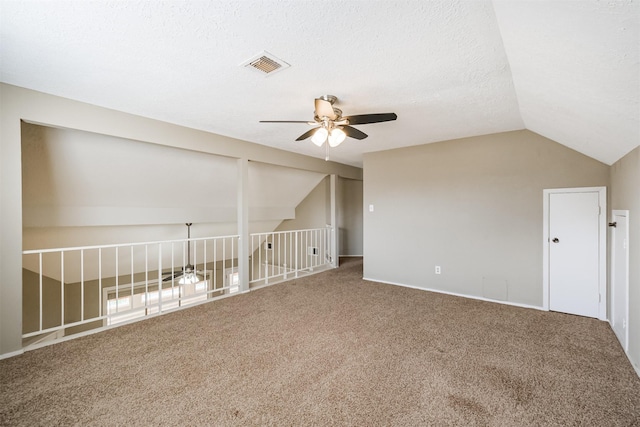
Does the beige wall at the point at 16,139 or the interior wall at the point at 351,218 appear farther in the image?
the interior wall at the point at 351,218

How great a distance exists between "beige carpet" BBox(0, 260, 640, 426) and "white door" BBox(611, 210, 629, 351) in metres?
0.15

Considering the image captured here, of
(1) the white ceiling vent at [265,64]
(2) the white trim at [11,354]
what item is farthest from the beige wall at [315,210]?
(2) the white trim at [11,354]

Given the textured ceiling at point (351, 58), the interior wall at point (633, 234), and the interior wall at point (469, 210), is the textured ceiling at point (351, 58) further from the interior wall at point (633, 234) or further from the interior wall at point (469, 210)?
the interior wall at point (469, 210)

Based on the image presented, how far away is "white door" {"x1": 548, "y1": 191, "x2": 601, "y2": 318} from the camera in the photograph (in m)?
3.25

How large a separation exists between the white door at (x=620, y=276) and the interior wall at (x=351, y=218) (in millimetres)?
4930

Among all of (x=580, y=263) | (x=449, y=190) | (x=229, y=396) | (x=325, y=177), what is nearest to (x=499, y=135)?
(x=449, y=190)

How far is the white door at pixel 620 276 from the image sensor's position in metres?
2.52

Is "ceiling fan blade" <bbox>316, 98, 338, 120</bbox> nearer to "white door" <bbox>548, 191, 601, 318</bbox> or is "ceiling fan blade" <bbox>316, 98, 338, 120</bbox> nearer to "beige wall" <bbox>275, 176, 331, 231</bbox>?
"white door" <bbox>548, 191, 601, 318</bbox>

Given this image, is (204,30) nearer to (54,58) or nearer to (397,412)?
(54,58)

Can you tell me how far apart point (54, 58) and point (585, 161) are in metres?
5.18

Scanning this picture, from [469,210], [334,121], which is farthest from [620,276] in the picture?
[334,121]

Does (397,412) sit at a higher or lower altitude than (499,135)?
lower

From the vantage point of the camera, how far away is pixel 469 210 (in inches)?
160

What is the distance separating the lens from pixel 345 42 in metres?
1.79
